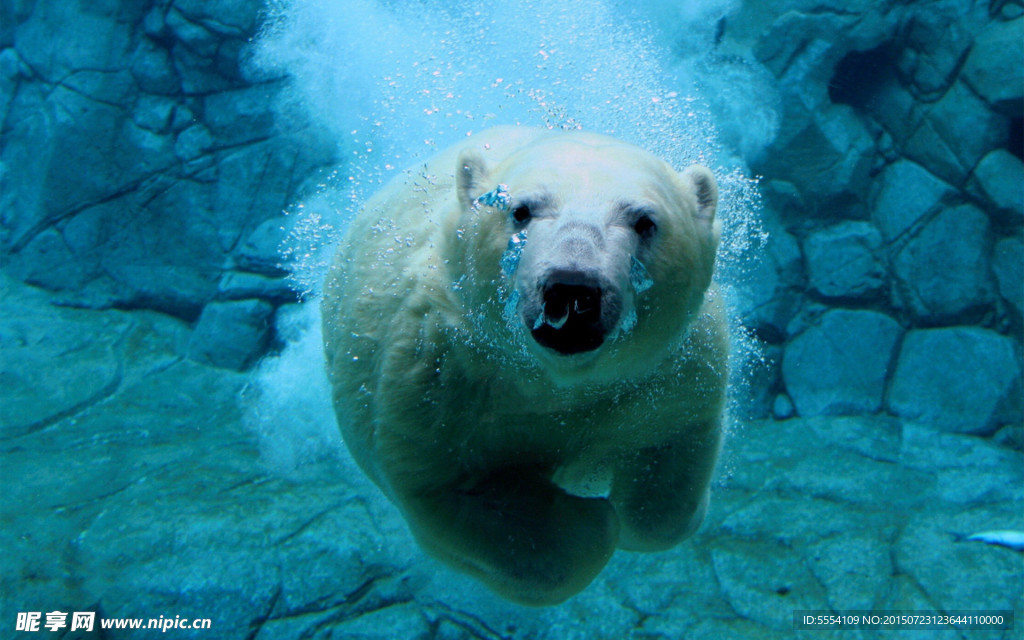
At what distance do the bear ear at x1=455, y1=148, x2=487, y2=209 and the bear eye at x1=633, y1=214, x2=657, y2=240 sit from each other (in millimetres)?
459

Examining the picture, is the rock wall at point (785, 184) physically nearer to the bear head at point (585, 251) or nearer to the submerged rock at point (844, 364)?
the submerged rock at point (844, 364)

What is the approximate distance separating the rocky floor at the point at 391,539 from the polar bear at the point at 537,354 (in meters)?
1.90

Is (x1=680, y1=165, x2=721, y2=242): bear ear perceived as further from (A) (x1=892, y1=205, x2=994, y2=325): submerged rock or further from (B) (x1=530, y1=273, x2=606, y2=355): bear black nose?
(A) (x1=892, y1=205, x2=994, y2=325): submerged rock

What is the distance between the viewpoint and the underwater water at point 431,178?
4367mm

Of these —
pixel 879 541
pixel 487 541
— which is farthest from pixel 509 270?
pixel 879 541

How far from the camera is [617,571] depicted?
15.3 ft

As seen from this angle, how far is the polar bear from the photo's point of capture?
158 centimetres

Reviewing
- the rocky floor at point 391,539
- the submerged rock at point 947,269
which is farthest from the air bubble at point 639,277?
the submerged rock at point 947,269

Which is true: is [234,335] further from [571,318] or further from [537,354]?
[571,318]

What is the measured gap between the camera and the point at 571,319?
1.37m

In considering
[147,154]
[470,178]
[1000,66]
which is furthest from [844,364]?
[147,154]

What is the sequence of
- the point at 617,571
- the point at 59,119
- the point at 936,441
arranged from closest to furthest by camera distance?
Result: 1. the point at 617,571
2. the point at 936,441
3. the point at 59,119

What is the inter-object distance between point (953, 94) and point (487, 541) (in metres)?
7.51

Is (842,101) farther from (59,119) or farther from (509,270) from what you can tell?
(59,119)
